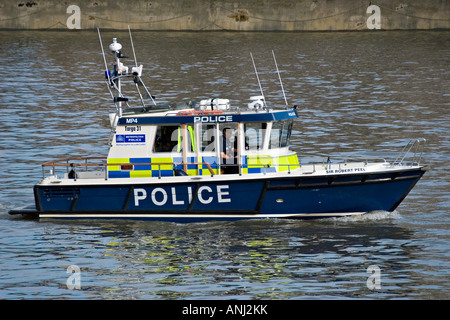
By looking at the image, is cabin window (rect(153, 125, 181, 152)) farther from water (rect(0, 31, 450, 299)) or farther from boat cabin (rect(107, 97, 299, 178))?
water (rect(0, 31, 450, 299))

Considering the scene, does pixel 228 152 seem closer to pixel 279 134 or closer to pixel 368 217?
pixel 279 134

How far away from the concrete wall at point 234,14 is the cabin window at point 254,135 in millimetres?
40965

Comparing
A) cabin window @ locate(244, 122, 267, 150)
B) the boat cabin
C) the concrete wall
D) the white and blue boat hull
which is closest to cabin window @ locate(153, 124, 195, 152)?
the boat cabin

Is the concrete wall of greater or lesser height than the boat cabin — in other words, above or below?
above

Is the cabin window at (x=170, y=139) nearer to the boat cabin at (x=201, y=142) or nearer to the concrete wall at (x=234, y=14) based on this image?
the boat cabin at (x=201, y=142)

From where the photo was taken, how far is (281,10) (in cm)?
6269

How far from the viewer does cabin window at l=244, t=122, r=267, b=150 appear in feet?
73.3

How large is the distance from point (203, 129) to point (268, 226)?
2.85m

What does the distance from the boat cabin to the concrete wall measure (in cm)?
4088

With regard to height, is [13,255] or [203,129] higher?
[203,129]

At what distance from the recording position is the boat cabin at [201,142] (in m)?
22.3

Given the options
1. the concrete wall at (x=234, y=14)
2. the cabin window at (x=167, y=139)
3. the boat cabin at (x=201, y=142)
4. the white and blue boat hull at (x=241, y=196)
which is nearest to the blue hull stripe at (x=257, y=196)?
the white and blue boat hull at (x=241, y=196)
